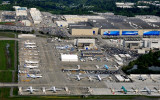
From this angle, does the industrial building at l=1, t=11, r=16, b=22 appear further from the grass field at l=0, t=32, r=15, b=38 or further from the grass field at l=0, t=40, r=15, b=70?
the grass field at l=0, t=40, r=15, b=70

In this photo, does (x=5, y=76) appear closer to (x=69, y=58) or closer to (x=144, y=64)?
(x=69, y=58)

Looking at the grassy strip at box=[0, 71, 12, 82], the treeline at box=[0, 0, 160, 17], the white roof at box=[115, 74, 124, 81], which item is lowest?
the treeline at box=[0, 0, 160, 17]

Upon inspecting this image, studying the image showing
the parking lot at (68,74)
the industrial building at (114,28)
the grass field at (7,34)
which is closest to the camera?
the parking lot at (68,74)

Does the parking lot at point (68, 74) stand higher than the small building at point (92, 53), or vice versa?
the parking lot at point (68, 74)

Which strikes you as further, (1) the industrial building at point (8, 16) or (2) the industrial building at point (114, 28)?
(1) the industrial building at point (8, 16)

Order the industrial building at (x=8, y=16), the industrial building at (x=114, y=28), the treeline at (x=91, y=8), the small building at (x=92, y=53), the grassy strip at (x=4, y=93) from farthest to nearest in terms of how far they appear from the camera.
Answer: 1. the treeline at (x=91, y=8)
2. the industrial building at (x=8, y=16)
3. the industrial building at (x=114, y=28)
4. the small building at (x=92, y=53)
5. the grassy strip at (x=4, y=93)

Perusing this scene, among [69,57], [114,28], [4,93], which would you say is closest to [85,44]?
[69,57]

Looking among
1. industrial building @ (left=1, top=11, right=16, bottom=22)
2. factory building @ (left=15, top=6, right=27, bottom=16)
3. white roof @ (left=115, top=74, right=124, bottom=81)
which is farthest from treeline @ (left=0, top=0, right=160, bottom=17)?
white roof @ (left=115, top=74, right=124, bottom=81)

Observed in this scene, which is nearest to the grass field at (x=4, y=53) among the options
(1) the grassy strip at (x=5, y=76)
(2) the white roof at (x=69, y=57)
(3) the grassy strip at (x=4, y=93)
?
(1) the grassy strip at (x=5, y=76)

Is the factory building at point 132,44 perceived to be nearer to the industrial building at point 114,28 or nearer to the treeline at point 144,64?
the treeline at point 144,64

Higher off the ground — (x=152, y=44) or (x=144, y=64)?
(x=144, y=64)

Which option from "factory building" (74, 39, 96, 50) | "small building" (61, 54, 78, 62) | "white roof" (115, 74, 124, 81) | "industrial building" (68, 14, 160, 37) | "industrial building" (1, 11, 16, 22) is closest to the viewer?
"white roof" (115, 74, 124, 81)

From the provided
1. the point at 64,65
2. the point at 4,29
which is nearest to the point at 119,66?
the point at 64,65
